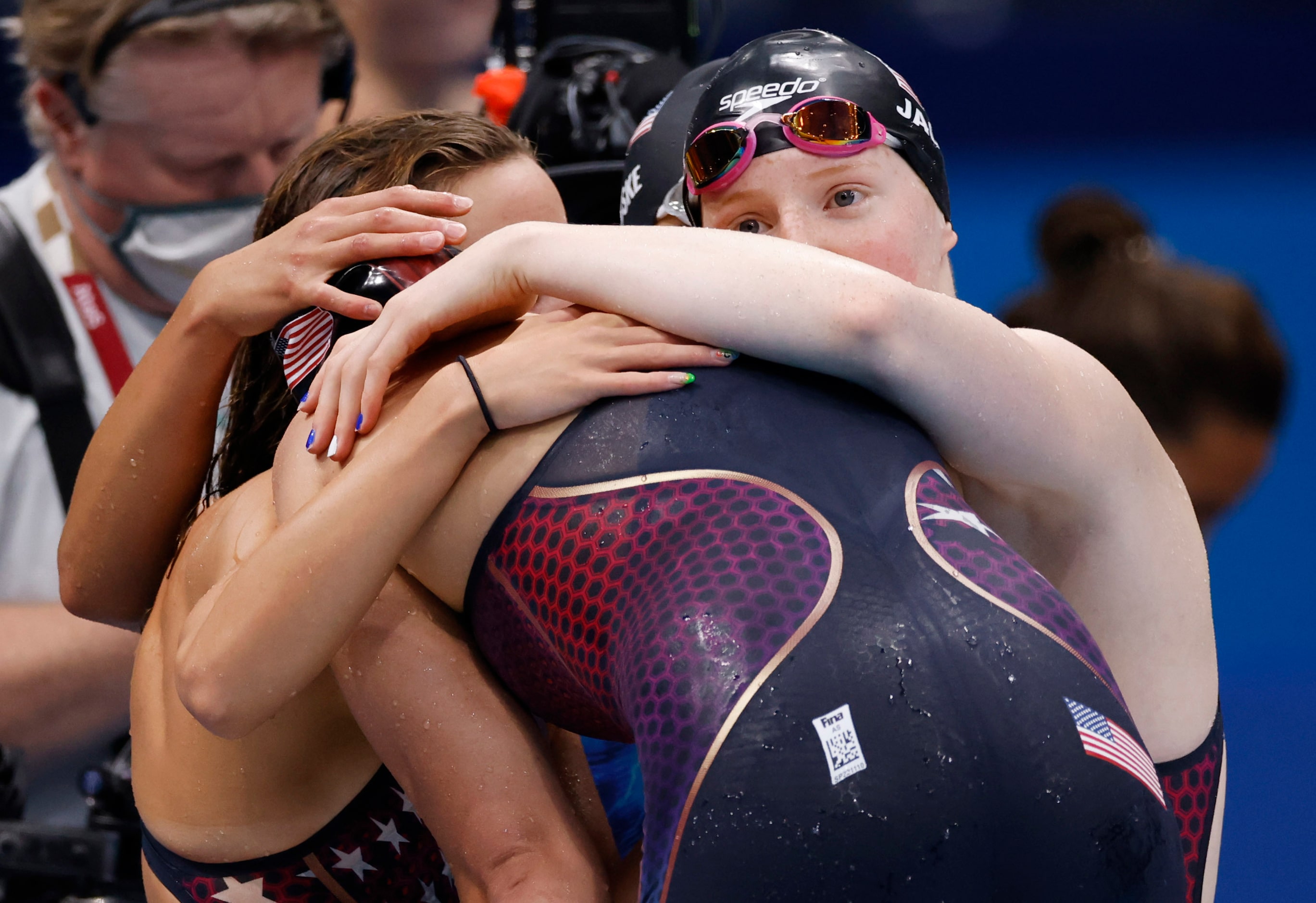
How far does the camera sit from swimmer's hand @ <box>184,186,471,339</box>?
1786mm

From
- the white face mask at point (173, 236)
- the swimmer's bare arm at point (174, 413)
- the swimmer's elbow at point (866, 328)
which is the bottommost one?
the white face mask at point (173, 236)

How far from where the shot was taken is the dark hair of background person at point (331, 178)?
6.53 ft

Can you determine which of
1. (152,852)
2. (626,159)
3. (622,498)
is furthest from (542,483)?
(626,159)

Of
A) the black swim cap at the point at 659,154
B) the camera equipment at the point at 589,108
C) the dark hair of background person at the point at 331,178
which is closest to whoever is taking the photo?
the dark hair of background person at the point at 331,178

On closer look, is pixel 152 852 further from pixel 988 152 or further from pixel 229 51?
pixel 988 152

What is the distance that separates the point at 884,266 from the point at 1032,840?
769 mm

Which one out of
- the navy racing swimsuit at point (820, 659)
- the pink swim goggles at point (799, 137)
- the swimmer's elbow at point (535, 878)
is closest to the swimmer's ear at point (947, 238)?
the pink swim goggles at point (799, 137)

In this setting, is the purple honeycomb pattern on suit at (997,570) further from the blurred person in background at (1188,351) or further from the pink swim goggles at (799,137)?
the blurred person in background at (1188,351)

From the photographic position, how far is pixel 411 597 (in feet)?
5.45

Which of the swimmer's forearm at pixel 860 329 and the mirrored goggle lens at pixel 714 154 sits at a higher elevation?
the mirrored goggle lens at pixel 714 154

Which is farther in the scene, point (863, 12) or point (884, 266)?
point (863, 12)

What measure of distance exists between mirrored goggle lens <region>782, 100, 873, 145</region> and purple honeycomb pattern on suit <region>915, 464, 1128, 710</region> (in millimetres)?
497

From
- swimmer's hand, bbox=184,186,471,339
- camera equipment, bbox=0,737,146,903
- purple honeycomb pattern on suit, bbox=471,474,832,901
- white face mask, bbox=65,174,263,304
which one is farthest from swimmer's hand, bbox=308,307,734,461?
white face mask, bbox=65,174,263,304

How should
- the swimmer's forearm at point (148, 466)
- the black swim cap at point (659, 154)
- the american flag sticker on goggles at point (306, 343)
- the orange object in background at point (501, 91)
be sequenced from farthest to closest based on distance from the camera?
1. the orange object in background at point (501, 91)
2. the black swim cap at point (659, 154)
3. the swimmer's forearm at point (148, 466)
4. the american flag sticker on goggles at point (306, 343)
